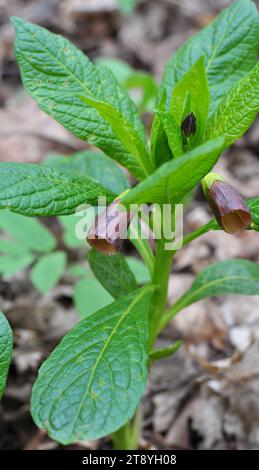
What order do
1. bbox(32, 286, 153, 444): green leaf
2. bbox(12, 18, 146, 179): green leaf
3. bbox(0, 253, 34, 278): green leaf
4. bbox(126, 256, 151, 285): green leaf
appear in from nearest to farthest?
1. bbox(32, 286, 153, 444): green leaf
2. bbox(12, 18, 146, 179): green leaf
3. bbox(126, 256, 151, 285): green leaf
4. bbox(0, 253, 34, 278): green leaf

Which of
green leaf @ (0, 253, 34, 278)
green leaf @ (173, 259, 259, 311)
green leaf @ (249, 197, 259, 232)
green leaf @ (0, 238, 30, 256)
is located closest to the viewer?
green leaf @ (249, 197, 259, 232)

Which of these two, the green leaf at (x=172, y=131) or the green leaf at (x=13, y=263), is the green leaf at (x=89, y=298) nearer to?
the green leaf at (x=13, y=263)

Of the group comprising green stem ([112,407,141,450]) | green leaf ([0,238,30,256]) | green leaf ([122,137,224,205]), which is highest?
green leaf ([122,137,224,205])

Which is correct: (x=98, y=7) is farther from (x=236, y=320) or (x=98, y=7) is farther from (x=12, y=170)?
(x=12, y=170)

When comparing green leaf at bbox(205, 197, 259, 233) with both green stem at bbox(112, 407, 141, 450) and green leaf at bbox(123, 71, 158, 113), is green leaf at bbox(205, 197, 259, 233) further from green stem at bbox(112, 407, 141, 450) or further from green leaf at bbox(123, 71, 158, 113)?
green leaf at bbox(123, 71, 158, 113)

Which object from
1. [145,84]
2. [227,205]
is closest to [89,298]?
[227,205]

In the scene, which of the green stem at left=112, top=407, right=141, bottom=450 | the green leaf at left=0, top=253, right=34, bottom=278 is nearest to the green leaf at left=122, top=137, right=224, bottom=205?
the green stem at left=112, top=407, right=141, bottom=450

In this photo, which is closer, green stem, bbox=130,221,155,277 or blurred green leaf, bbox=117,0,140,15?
green stem, bbox=130,221,155,277

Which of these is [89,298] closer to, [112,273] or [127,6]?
[112,273]
